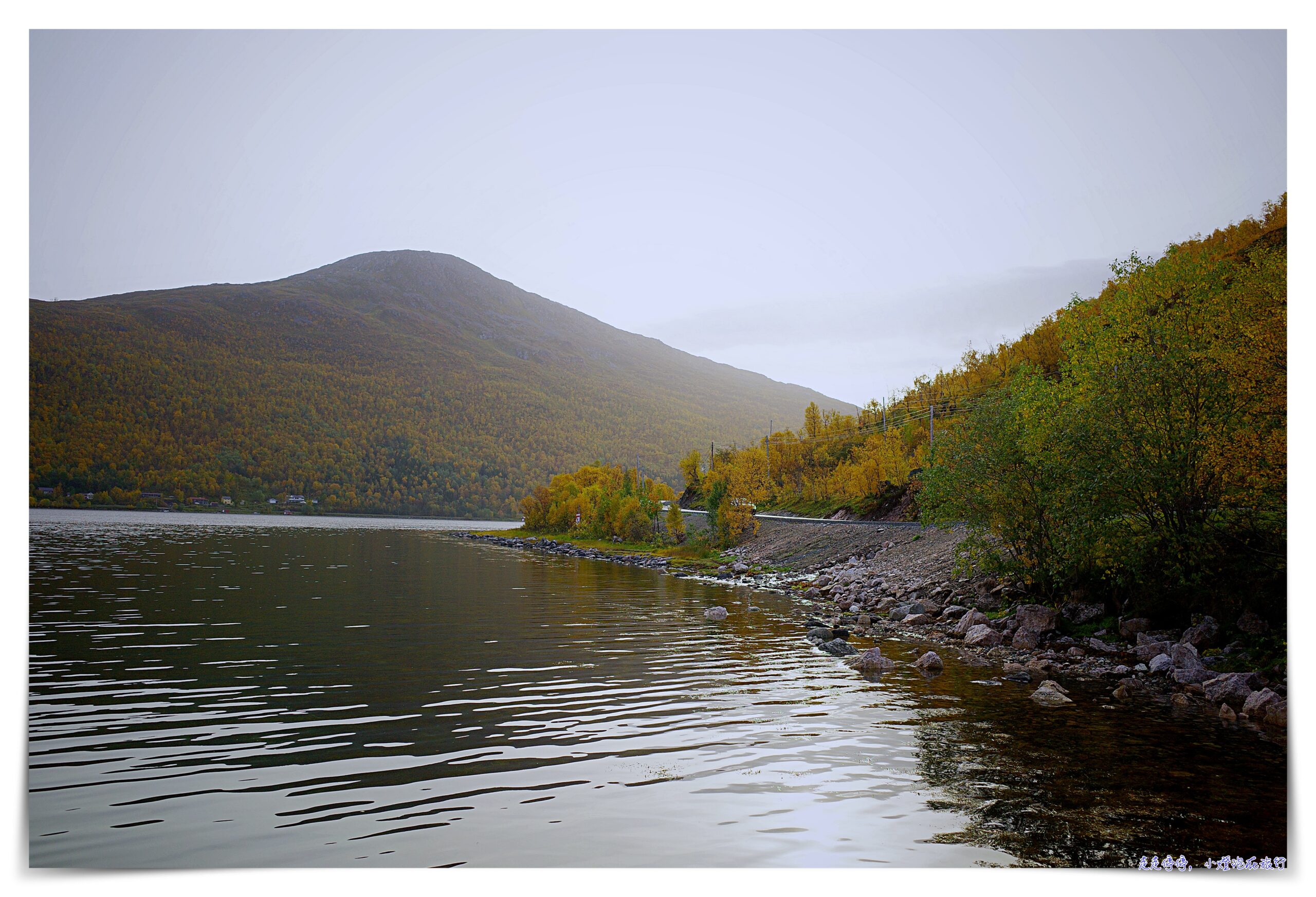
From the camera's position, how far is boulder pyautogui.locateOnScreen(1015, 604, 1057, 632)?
20109mm

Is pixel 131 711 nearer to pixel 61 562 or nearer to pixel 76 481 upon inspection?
pixel 61 562

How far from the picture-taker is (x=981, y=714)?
12.9 meters

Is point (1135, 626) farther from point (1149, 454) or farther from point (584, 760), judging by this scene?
point (584, 760)

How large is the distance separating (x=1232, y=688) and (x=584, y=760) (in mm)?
12225

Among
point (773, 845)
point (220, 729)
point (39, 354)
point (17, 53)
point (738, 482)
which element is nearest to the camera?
point (773, 845)

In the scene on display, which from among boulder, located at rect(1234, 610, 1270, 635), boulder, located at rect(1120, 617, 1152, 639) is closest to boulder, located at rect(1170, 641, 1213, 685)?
boulder, located at rect(1234, 610, 1270, 635)

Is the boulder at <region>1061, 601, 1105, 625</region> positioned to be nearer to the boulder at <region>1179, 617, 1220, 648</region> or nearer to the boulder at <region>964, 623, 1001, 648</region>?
the boulder at <region>964, 623, 1001, 648</region>

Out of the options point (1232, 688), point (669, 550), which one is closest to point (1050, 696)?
point (1232, 688)

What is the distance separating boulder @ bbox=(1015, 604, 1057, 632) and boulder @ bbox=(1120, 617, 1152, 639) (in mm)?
1753

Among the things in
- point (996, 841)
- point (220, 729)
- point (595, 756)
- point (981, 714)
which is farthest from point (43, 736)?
point (981, 714)

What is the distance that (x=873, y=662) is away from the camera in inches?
687
